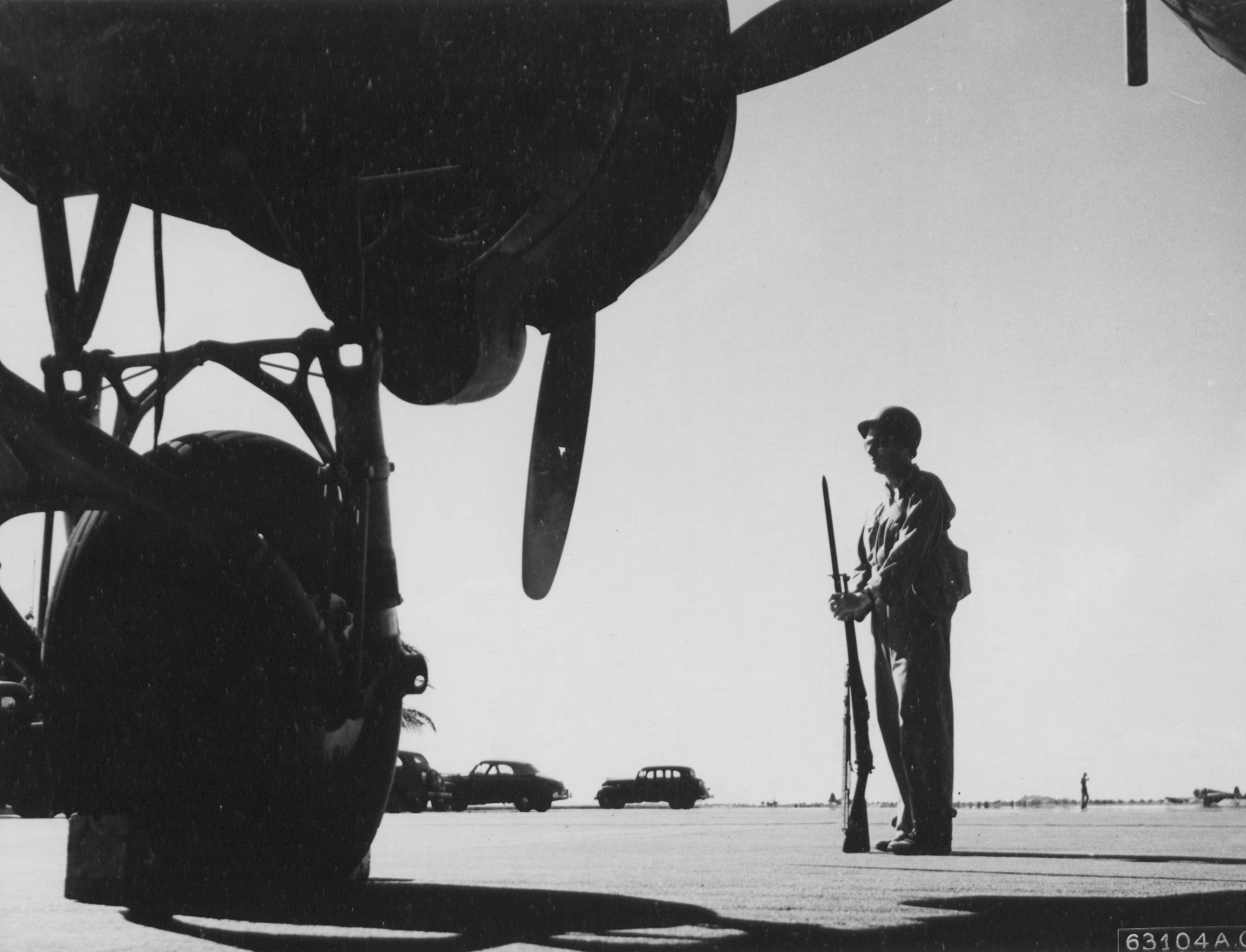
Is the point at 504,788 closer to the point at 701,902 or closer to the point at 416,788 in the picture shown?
the point at 416,788

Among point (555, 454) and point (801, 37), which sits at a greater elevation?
point (801, 37)

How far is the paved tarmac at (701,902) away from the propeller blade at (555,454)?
137cm

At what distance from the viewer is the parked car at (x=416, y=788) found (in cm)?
3030

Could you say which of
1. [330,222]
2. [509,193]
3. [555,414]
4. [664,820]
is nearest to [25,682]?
[330,222]

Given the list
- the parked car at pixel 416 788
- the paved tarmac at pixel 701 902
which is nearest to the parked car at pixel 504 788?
the parked car at pixel 416 788

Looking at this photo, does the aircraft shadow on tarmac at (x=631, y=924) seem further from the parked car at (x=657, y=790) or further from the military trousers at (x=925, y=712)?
the parked car at (x=657, y=790)

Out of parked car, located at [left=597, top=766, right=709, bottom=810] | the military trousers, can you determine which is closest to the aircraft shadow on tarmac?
the military trousers

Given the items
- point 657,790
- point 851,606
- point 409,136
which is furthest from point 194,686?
point 657,790

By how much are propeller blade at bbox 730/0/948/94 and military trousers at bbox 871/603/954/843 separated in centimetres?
308

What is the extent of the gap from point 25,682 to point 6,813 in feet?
79.3

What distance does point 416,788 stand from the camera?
3064 centimetres

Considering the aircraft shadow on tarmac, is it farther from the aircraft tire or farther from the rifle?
the rifle

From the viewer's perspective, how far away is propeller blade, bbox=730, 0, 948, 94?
12.8 ft

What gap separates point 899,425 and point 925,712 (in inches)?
54.6
